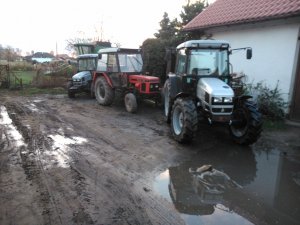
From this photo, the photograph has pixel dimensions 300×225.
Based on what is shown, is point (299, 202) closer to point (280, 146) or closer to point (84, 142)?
point (280, 146)

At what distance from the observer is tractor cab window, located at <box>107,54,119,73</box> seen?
1109cm

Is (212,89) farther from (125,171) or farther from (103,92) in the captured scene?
(103,92)

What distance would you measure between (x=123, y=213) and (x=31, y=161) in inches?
99.8

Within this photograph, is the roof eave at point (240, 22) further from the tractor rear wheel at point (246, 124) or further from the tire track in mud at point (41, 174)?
the tire track in mud at point (41, 174)

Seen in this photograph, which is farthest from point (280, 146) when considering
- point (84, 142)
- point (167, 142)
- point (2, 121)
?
point (2, 121)

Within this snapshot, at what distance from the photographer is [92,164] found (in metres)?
5.62

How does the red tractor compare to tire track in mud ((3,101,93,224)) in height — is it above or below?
above

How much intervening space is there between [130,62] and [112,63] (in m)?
0.68

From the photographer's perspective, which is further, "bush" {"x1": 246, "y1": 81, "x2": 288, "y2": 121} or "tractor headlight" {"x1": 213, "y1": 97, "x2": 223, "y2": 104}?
"bush" {"x1": 246, "y1": 81, "x2": 288, "y2": 121}

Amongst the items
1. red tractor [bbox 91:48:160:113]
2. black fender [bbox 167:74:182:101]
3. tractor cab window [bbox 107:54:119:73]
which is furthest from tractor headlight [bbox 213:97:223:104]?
tractor cab window [bbox 107:54:119:73]

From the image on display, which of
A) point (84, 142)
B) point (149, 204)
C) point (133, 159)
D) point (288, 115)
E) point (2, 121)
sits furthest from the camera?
point (288, 115)

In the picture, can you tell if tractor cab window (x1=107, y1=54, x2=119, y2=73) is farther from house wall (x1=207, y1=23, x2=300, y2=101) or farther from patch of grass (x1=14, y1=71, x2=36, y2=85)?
patch of grass (x1=14, y1=71, x2=36, y2=85)

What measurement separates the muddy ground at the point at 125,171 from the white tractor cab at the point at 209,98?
44 centimetres

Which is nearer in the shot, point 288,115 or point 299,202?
point 299,202
